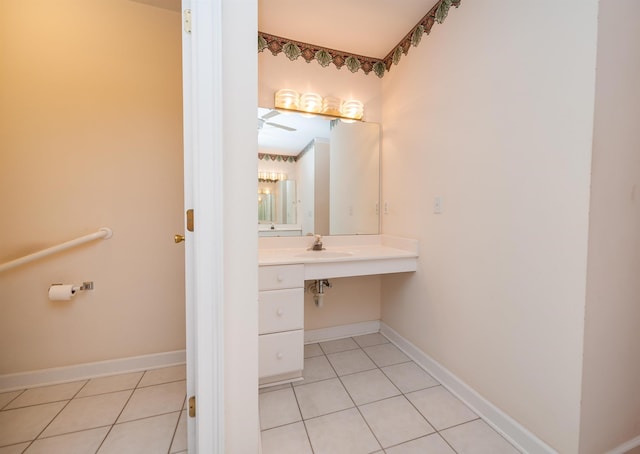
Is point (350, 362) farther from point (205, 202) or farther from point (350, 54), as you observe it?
point (350, 54)

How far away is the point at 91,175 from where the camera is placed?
1.63 metres

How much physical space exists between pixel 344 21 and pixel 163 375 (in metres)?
2.68

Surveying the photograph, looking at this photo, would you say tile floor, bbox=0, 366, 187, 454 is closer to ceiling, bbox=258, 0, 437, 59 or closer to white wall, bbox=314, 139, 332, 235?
white wall, bbox=314, 139, 332, 235

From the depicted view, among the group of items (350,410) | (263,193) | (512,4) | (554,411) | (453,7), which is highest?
(453,7)

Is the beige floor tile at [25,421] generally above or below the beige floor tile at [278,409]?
above

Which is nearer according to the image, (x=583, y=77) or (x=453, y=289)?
(x=583, y=77)

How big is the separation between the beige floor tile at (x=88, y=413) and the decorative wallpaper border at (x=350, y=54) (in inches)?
96.4

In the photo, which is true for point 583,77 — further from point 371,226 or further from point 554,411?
point 371,226

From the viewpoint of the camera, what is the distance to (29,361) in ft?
5.09

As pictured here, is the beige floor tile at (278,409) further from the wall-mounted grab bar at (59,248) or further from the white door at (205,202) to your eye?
the wall-mounted grab bar at (59,248)

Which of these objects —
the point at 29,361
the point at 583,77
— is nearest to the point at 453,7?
the point at 583,77

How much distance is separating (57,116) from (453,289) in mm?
2619

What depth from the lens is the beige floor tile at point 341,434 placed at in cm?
118

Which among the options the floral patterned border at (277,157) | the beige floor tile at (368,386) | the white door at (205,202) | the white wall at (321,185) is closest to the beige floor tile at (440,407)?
the beige floor tile at (368,386)
